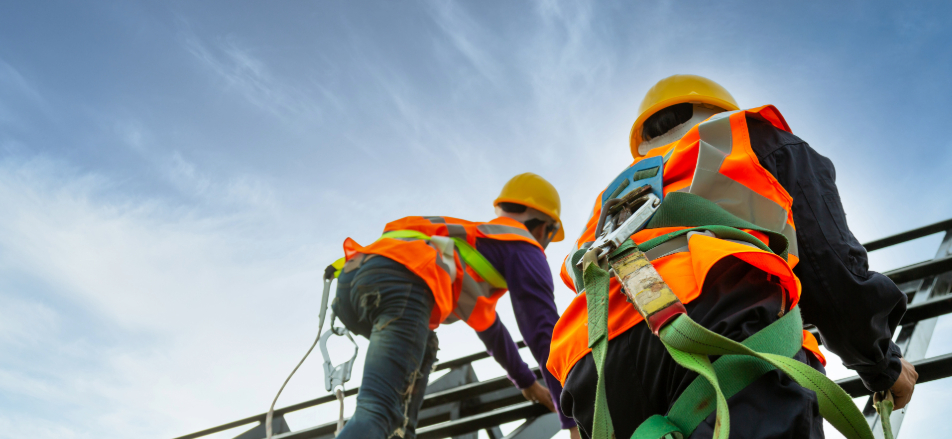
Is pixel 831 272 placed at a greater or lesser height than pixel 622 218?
lesser

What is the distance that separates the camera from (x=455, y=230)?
12.6 feet

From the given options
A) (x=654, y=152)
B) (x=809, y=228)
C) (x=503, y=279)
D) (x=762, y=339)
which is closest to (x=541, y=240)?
(x=503, y=279)

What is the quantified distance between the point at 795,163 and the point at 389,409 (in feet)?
6.54

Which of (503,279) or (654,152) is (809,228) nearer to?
(654,152)

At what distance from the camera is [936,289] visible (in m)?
3.24

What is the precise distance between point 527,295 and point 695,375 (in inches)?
94.3

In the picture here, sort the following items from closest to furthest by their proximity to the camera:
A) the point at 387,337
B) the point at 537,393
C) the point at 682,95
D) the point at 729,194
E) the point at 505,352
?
the point at 729,194 → the point at 682,95 → the point at 387,337 → the point at 537,393 → the point at 505,352

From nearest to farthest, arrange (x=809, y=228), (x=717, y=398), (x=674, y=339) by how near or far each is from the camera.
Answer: (x=717, y=398) < (x=674, y=339) < (x=809, y=228)

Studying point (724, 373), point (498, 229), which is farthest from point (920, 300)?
point (724, 373)

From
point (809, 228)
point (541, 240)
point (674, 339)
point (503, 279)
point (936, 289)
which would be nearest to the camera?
point (674, 339)

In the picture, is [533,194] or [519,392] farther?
[533,194]

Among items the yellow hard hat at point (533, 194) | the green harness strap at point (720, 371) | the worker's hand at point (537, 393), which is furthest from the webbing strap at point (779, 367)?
the yellow hard hat at point (533, 194)

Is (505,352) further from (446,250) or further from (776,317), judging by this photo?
(776,317)

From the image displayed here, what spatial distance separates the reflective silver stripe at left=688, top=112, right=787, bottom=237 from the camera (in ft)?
5.18
